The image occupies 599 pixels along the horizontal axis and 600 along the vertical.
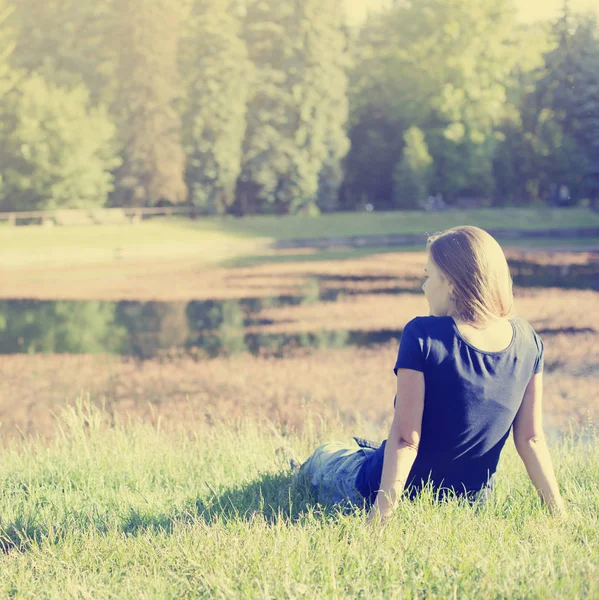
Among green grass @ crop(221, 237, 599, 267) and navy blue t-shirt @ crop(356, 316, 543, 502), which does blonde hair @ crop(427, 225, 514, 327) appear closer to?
navy blue t-shirt @ crop(356, 316, 543, 502)

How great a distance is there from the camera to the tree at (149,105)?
46750mm

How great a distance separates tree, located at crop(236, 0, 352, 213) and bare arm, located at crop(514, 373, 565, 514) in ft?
156

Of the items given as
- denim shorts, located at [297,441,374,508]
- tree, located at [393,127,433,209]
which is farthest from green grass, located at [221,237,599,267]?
denim shorts, located at [297,441,374,508]

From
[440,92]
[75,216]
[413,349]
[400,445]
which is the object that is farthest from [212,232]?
[413,349]

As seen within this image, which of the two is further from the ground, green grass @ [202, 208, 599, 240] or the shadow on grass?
green grass @ [202, 208, 599, 240]

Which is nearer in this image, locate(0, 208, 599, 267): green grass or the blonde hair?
the blonde hair

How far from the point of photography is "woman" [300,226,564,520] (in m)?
3.23

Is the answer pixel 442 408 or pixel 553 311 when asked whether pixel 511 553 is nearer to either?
pixel 442 408

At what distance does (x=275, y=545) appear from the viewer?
9.95 ft

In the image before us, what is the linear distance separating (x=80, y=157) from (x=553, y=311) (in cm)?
2867

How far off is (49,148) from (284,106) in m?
15.7

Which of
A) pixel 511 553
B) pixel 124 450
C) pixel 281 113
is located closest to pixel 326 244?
pixel 281 113

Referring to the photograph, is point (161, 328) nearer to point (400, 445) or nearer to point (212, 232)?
point (400, 445)

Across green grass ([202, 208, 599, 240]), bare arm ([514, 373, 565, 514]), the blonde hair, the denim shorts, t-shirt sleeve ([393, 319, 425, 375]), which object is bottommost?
the denim shorts
